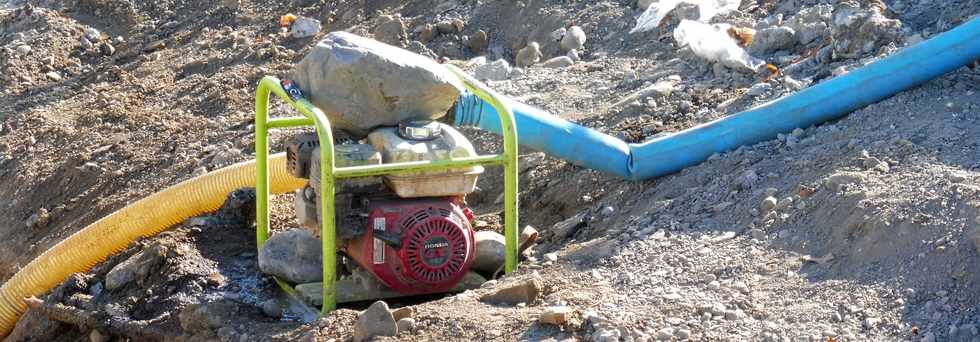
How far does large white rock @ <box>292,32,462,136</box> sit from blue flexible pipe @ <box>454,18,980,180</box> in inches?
27.3

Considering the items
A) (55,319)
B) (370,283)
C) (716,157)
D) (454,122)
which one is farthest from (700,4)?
(55,319)

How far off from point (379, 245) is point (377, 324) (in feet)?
1.71

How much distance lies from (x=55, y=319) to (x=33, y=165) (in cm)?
235

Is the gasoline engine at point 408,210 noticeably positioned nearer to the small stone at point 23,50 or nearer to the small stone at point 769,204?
the small stone at point 769,204

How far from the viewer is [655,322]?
465 cm

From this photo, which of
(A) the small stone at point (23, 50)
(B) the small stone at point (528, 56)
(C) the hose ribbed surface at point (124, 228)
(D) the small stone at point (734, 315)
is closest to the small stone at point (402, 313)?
(D) the small stone at point (734, 315)

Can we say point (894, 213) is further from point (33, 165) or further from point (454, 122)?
point (33, 165)

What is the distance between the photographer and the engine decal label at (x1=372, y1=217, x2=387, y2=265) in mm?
5186

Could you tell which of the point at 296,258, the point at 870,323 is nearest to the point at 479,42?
the point at 296,258

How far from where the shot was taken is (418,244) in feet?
17.2

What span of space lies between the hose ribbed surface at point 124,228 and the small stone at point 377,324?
184cm

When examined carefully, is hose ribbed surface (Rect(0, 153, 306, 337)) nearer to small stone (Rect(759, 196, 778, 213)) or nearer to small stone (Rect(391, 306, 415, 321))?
small stone (Rect(391, 306, 415, 321))

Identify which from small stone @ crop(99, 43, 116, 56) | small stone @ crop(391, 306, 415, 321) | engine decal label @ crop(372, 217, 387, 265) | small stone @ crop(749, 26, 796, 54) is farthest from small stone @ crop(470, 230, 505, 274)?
small stone @ crop(99, 43, 116, 56)

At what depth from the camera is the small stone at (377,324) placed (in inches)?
189
